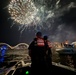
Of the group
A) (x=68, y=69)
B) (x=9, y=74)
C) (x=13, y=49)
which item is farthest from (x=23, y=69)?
(x=13, y=49)

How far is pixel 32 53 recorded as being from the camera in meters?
9.71

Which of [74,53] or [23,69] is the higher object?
[74,53]

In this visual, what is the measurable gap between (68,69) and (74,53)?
106 ft

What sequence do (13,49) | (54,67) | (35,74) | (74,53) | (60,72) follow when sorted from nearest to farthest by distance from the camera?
1. (35,74)
2. (60,72)
3. (54,67)
4. (74,53)
5. (13,49)

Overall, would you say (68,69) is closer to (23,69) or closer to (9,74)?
(23,69)

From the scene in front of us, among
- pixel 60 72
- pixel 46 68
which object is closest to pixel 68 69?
pixel 60 72

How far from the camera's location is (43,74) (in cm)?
973

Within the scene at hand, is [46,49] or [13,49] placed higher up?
[13,49]

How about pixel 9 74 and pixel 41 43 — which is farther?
pixel 9 74

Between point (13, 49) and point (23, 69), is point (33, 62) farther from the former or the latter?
point (13, 49)

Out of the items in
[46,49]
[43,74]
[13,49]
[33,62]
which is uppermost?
[13,49]

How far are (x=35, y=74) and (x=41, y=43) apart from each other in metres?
1.51

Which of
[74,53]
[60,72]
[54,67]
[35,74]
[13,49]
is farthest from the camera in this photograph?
[13,49]

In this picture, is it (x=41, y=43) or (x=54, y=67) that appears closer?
(x=41, y=43)
